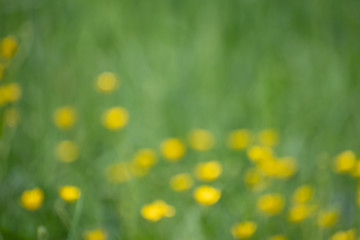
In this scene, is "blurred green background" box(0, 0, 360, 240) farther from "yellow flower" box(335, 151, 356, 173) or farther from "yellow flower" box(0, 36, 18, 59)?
"yellow flower" box(0, 36, 18, 59)

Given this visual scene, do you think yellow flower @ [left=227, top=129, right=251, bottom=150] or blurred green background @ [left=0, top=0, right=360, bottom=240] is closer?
blurred green background @ [left=0, top=0, right=360, bottom=240]

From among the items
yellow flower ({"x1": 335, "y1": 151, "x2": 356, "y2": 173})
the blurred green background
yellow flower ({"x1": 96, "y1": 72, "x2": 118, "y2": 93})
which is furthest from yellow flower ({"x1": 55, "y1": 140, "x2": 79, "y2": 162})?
yellow flower ({"x1": 335, "y1": 151, "x2": 356, "y2": 173})

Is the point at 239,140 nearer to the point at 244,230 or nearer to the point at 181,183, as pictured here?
the point at 181,183

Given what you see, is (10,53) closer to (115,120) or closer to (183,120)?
(115,120)

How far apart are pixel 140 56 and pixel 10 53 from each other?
98 cm

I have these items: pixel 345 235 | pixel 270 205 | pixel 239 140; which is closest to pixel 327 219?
pixel 345 235

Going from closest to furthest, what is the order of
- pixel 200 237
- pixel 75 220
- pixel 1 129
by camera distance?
pixel 75 220
pixel 200 237
pixel 1 129

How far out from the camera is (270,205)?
4.69 feet

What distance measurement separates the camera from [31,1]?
265 centimetres

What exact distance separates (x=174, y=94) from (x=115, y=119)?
1.29 feet

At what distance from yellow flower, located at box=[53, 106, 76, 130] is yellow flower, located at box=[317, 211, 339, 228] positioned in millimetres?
1067

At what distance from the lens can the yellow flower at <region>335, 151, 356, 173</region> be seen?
4.99 feet

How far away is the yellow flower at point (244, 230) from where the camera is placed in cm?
131

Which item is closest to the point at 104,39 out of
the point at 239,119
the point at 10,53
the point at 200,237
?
the point at 239,119
